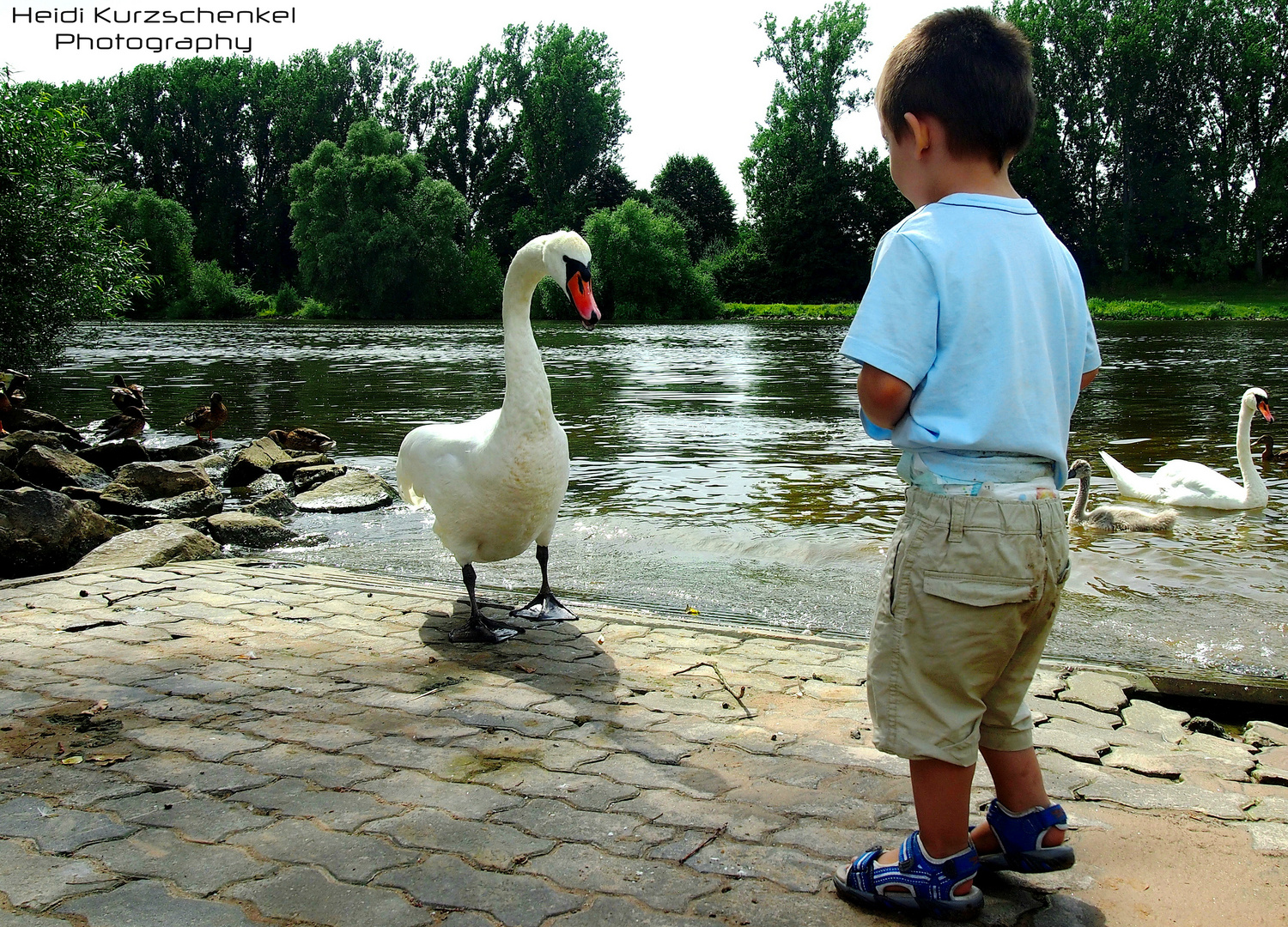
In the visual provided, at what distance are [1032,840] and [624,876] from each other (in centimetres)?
108

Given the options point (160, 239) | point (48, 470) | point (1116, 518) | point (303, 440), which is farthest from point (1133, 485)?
point (160, 239)

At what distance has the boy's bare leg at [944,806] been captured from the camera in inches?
98.0

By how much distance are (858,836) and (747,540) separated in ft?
18.1

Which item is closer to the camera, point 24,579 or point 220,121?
point 24,579

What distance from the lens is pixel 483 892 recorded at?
258 centimetres

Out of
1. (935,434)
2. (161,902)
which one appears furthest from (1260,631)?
(161,902)

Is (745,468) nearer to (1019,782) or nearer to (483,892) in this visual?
(1019,782)

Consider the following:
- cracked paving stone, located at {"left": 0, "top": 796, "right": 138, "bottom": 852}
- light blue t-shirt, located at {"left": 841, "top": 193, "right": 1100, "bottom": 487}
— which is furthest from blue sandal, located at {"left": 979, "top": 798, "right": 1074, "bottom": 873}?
cracked paving stone, located at {"left": 0, "top": 796, "right": 138, "bottom": 852}

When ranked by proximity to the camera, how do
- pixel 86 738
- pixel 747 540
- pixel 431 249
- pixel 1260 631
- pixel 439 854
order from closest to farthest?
pixel 439 854
pixel 86 738
pixel 1260 631
pixel 747 540
pixel 431 249

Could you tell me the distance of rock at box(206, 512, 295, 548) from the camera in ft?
27.3

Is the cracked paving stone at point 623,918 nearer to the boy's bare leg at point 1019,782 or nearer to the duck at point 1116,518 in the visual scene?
the boy's bare leg at point 1019,782

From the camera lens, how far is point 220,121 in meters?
86.6

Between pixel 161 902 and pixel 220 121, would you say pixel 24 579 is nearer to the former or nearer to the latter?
Answer: pixel 161 902

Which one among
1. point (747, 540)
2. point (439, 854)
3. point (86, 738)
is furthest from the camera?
point (747, 540)
